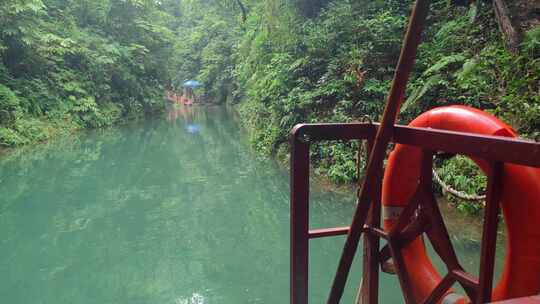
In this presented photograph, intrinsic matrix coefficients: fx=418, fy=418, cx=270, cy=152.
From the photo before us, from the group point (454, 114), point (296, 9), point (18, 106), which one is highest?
point (296, 9)

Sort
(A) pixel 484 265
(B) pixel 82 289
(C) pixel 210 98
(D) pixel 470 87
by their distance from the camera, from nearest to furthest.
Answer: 1. (A) pixel 484 265
2. (B) pixel 82 289
3. (D) pixel 470 87
4. (C) pixel 210 98

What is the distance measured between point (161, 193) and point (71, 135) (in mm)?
9081

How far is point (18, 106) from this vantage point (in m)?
12.5

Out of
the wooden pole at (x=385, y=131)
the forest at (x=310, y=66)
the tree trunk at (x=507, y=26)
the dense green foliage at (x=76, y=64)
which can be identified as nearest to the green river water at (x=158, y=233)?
the forest at (x=310, y=66)

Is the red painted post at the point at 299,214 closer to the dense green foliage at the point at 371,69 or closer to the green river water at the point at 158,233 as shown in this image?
the green river water at the point at 158,233

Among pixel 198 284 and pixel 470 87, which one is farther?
pixel 470 87

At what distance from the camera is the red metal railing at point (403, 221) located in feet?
4.42

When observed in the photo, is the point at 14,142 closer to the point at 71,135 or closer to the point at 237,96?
the point at 71,135

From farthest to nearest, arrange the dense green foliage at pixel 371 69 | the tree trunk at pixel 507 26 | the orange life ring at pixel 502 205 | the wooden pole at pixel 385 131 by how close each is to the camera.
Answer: the tree trunk at pixel 507 26 < the dense green foliage at pixel 371 69 < the wooden pole at pixel 385 131 < the orange life ring at pixel 502 205

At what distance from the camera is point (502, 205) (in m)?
1.40

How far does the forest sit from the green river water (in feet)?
3.78

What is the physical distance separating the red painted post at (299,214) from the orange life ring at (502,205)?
1.47 feet

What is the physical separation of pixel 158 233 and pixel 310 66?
4.78 meters

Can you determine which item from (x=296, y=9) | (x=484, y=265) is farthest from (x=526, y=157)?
(x=296, y=9)
